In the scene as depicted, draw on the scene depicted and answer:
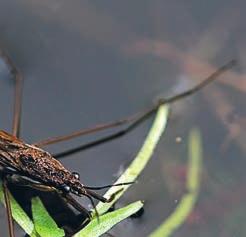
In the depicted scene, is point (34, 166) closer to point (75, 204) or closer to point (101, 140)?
point (75, 204)

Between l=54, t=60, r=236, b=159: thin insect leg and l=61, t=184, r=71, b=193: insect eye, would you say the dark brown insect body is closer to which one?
l=61, t=184, r=71, b=193: insect eye

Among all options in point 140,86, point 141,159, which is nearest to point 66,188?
point 141,159

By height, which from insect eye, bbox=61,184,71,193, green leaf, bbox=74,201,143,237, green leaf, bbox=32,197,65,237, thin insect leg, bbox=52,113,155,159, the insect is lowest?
green leaf, bbox=74,201,143,237

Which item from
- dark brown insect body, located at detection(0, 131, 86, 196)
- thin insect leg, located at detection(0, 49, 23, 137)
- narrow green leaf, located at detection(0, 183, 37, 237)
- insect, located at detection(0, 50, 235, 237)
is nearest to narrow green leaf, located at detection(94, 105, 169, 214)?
insect, located at detection(0, 50, 235, 237)

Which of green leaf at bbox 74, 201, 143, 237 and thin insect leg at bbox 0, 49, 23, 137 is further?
thin insect leg at bbox 0, 49, 23, 137

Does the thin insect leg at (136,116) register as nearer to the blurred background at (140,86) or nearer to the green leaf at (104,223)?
the blurred background at (140,86)

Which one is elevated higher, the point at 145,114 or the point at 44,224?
the point at 145,114

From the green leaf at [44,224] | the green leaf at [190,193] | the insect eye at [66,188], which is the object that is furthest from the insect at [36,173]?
the green leaf at [190,193]
